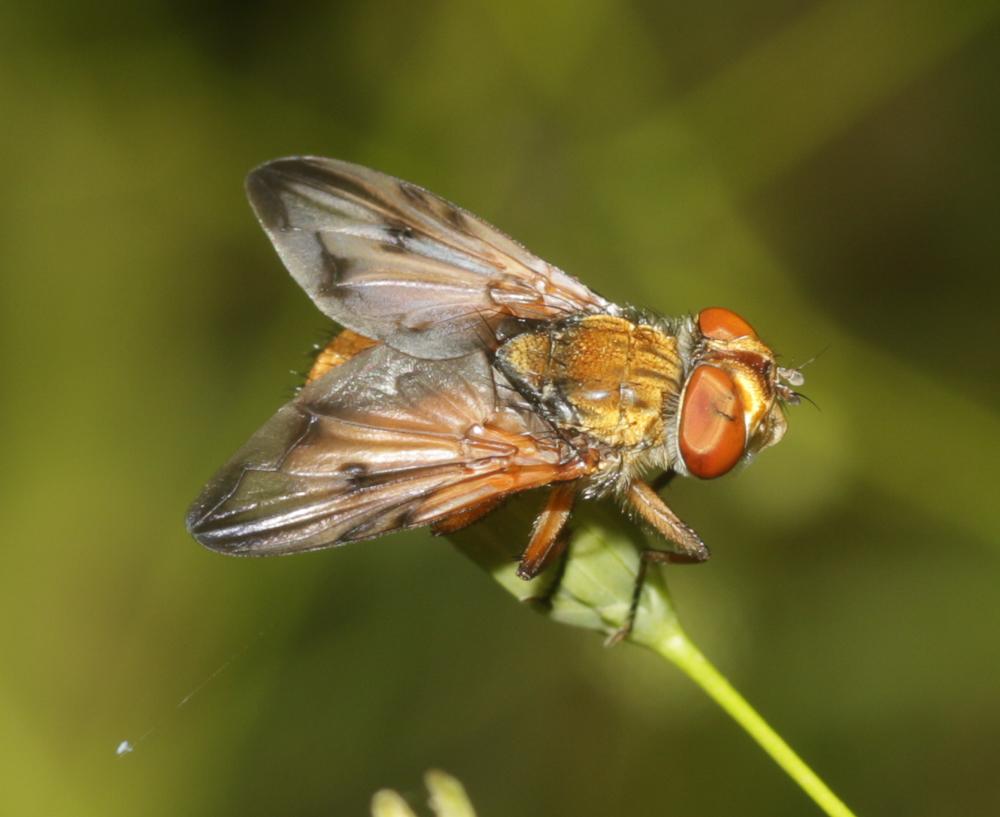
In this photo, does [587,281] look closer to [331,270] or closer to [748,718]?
[331,270]

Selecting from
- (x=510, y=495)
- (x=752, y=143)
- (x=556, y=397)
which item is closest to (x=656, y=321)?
(x=556, y=397)

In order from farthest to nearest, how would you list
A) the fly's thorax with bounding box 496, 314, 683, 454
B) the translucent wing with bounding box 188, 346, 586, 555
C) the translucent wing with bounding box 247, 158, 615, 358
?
1. the translucent wing with bounding box 247, 158, 615, 358
2. the fly's thorax with bounding box 496, 314, 683, 454
3. the translucent wing with bounding box 188, 346, 586, 555

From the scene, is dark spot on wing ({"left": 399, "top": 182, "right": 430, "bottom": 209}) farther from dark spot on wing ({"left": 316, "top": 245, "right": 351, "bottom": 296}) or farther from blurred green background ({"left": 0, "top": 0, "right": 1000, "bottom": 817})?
blurred green background ({"left": 0, "top": 0, "right": 1000, "bottom": 817})

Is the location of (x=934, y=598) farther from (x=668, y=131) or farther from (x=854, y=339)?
(x=668, y=131)

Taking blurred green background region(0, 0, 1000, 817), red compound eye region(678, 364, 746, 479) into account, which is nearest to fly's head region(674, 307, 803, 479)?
red compound eye region(678, 364, 746, 479)

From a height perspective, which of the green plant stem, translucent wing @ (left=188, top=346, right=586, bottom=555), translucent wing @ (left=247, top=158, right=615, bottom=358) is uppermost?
translucent wing @ (left=247, top=158, right=615, bottom=358)
